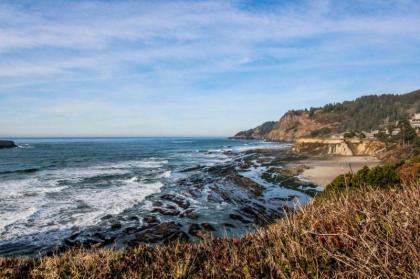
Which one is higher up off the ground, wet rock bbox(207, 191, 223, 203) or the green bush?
the green bush

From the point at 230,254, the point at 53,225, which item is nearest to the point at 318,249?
the point at 230,254

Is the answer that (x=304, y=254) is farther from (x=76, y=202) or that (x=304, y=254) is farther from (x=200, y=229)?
(x=76, y=202)

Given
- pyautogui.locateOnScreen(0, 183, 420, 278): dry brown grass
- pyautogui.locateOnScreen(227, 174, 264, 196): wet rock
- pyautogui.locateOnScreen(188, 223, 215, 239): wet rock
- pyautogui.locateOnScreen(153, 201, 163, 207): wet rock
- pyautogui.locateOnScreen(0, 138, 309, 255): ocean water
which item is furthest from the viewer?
pyautogui.locateOnScreen(227, 174, 264, 196): wet rock

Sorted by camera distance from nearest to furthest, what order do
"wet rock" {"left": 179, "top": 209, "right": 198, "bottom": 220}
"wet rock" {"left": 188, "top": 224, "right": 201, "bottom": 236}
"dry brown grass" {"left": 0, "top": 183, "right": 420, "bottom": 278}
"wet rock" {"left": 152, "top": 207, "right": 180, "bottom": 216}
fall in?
1. "dry brown grass" {"left": 0, "top": 183, "right": 420, "bottom": 278}
2. "wet rock" {"left": 188, "top": 224, "right": 201, "bottom": 236}
3. "wet rock" {"left": 179, "top": 209, "right": 198, "bottom": 220}
4. "wet rock" {"left": 152, "top": 207, "right": 180, "bottom": 216}

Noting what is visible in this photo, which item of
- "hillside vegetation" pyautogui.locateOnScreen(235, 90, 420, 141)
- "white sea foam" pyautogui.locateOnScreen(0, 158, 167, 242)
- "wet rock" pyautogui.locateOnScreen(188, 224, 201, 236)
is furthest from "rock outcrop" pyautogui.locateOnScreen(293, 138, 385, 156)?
"hillside vegetation" pyautogui.locateOnScreen(235, 90, 420, 141)

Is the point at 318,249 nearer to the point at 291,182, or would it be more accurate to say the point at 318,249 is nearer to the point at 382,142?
the point at 291,182

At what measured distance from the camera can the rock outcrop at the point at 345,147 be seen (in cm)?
6576

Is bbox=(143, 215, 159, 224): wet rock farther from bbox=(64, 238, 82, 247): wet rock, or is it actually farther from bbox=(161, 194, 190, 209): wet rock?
bbox=(64, 238, 82, 247): wet rock

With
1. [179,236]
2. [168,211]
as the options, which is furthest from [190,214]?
[179,236]

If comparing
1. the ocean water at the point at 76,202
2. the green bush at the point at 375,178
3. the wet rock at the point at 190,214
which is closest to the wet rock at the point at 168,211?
the wet rock at the point at 190,214

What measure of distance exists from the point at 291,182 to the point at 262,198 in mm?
8150

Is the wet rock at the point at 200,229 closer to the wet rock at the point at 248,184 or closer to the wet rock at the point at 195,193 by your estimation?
the wet rock at the point at 195,193

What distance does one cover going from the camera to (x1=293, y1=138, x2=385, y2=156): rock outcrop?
216 ft

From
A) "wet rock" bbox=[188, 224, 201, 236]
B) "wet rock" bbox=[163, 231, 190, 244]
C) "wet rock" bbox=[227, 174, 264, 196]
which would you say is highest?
"wet rock" bbox=[227, 174, 264, 196]
